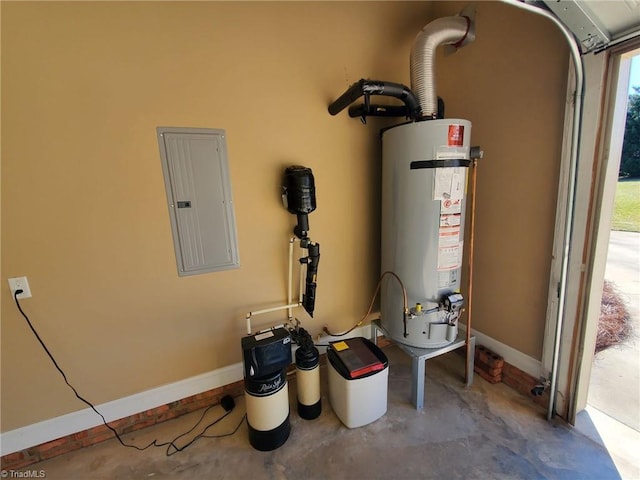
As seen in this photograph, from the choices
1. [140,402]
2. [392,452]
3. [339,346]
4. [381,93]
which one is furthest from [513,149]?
[140,402]

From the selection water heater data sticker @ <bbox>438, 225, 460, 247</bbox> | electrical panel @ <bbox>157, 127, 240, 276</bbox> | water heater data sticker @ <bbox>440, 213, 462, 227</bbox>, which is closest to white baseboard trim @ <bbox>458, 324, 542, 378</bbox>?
water heater data sticker @ <bbox>438, 225, 460, 247</bbox>

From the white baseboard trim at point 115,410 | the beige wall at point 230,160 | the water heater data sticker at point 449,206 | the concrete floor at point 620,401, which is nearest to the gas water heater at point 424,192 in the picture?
the water heater data sticker at point 449,206

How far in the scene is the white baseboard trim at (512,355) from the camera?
6.17 feet

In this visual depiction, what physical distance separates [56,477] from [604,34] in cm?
362

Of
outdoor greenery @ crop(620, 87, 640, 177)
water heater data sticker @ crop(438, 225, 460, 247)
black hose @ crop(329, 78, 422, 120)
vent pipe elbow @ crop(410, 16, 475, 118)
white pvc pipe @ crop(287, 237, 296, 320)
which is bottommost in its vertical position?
white pvc pipe @ crop(287, 237, 296, 320)

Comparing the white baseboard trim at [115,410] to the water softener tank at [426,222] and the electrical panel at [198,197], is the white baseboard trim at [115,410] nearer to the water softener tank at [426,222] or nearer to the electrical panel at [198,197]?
the electrical panel at [198,197]

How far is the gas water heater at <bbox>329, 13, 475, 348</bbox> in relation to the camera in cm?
169

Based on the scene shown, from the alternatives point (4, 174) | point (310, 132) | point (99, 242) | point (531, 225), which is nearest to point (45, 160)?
point (4, 174)

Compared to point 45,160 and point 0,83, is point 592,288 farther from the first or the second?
point 0,83

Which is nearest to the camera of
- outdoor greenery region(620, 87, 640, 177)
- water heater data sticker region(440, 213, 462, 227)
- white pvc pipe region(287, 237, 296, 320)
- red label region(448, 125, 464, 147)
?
outdoor greenery region(620, 87, 640, 177)

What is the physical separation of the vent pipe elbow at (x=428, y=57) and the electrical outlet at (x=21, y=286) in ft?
8.27

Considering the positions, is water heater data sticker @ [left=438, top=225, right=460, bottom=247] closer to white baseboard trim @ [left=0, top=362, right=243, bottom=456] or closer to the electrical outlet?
white baseboard trim @ [left=0, top=362, right=243, bottom=456]

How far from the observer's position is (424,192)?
1744mm

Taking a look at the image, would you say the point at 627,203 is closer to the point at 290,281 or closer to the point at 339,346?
the point at 339,346
